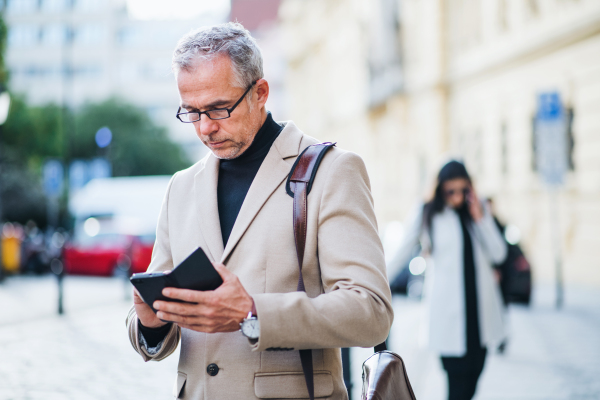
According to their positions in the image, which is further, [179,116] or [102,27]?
[102,27]

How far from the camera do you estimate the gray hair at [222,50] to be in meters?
2.24

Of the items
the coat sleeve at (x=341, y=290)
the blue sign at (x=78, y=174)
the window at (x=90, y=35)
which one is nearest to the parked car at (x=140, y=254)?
the coat sleeve at (x=341, y=290)

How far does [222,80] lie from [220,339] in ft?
2.55

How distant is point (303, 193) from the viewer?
223 centimetres

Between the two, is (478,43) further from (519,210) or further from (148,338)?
(148,338)

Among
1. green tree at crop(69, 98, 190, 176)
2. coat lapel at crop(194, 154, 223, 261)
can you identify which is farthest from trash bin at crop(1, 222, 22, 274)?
green tree at crop(69, 98, 190, 176)

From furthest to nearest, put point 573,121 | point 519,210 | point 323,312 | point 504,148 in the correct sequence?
1. point 504,148
2. point 519,210
3. point 573,121
4. point 323,312

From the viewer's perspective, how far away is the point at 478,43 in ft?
70.9

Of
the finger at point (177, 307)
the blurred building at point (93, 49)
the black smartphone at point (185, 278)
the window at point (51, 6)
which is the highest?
the window at point (51, 6)

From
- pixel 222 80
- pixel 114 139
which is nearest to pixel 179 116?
pixel 222 80

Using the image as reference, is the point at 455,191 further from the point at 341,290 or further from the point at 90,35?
the point at 90,35

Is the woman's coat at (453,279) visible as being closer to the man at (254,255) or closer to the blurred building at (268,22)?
the man at (254,255)

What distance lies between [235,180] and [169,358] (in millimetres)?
7078

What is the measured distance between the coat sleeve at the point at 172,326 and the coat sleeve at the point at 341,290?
0.51 m
